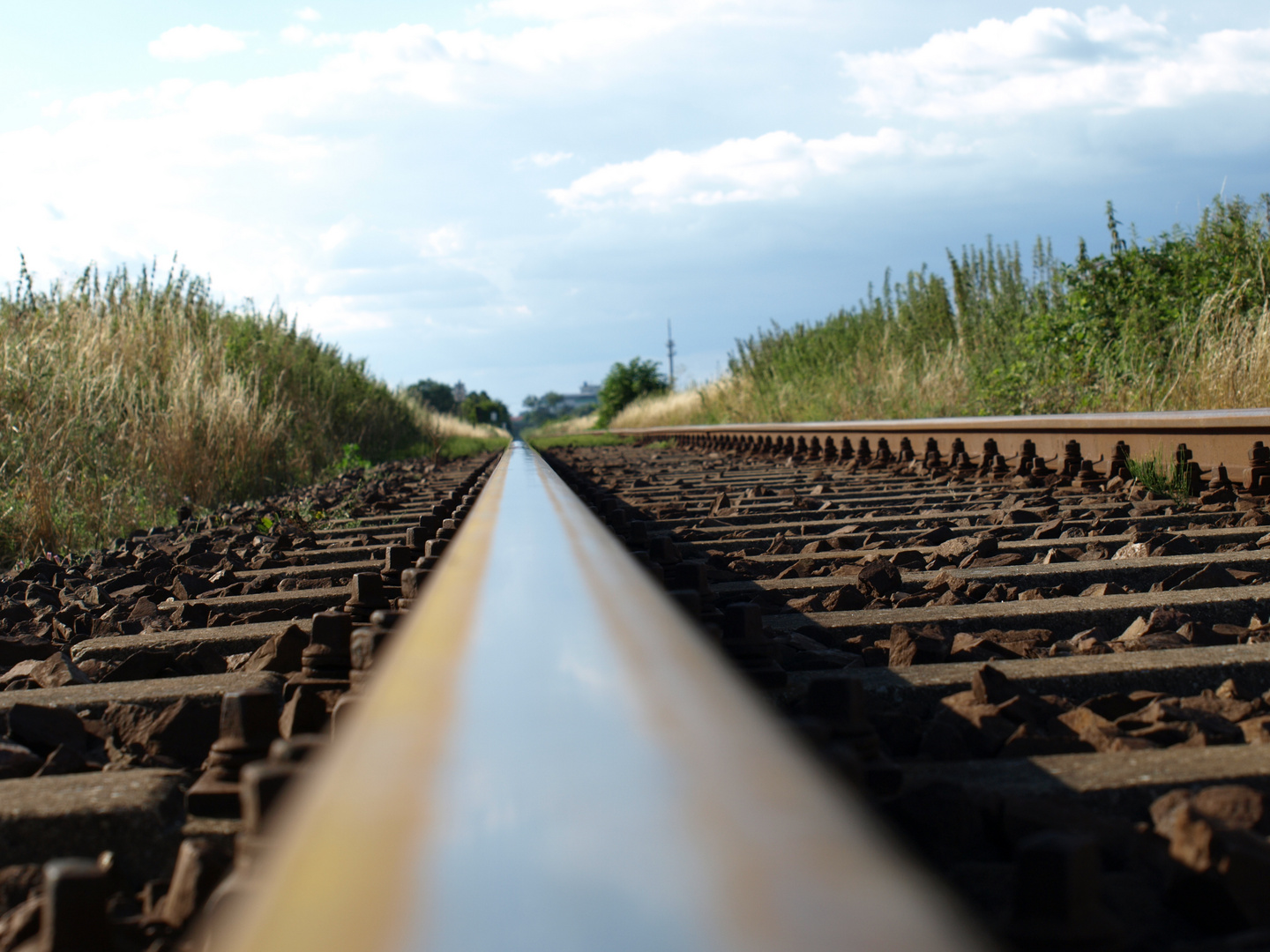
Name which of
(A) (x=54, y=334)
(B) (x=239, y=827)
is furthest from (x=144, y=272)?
(B) (x=239, y=827)

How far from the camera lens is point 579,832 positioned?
641 millimetres

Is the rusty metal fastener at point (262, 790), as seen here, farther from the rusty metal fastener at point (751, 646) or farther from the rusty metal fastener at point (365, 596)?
the rusty metal fastener at point (365, 596)

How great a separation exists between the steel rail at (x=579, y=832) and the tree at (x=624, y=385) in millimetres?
48692

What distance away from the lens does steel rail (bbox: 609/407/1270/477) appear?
424cm

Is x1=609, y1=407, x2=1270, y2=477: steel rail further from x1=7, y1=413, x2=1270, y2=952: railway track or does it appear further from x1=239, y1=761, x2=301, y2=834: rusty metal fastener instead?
x1=239, y1=761, x2=301, y2=834: rusty metal fastener

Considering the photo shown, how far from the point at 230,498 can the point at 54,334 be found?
170 centimetres

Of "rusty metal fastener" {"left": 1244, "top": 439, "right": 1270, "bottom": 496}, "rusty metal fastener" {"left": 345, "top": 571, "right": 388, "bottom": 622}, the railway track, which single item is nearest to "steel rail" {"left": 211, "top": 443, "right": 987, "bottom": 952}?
the railway track

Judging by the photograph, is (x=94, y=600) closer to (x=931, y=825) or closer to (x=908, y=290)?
(x=931, y=825)

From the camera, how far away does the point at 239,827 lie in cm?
132

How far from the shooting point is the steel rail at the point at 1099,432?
4238 mm

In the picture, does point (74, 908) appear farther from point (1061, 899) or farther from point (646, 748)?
point (1061, 899)

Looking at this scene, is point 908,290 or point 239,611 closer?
point 239,611

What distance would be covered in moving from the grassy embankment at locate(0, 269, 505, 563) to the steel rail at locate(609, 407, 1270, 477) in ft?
16.1

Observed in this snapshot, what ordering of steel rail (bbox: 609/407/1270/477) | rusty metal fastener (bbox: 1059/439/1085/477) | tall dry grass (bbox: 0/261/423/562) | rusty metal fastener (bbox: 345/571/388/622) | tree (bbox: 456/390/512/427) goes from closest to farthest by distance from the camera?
rusty metal fastener (bbox: 345/571/388/622) < steel rail (bbox: 609/407/1270/477) < rusty metal fastener (bbox: 1059/439/1085/477) < tall dry grass (bbox: 0/261/423/562) < tree (bbox: 456/390/512/427)
